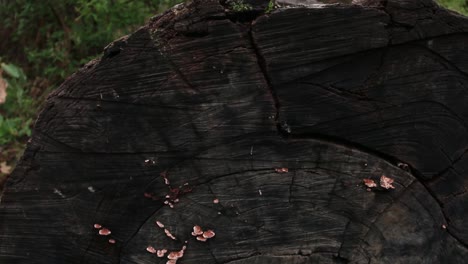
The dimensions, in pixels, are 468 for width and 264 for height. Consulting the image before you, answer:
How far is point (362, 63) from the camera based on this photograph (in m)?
2.23

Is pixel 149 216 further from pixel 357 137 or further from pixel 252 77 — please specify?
pixel 357 137

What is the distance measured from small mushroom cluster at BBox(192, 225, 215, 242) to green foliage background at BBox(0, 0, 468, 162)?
2.88m

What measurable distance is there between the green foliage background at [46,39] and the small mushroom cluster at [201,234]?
288cm

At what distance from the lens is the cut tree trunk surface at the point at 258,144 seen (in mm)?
2170

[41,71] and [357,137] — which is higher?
[357,137]

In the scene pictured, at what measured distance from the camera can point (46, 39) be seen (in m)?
6.09

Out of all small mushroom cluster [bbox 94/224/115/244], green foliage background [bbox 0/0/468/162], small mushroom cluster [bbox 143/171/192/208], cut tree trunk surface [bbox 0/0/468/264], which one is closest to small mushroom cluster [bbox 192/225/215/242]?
cut tree trunk surface [bbox 0/0/468/264]

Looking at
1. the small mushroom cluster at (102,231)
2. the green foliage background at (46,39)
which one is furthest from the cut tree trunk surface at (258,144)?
the green foliage background at (46,39)

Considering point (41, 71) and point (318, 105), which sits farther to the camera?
point (41, 71)

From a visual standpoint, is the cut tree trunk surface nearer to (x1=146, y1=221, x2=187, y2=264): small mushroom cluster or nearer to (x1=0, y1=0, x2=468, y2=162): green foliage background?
(x1=146, y1=221, x2=187, y2=264): small mushroom cluster

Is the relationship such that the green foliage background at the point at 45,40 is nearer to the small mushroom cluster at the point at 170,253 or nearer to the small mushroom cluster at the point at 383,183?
the small mushroom cluster at the point at 170,253

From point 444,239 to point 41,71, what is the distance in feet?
15.7

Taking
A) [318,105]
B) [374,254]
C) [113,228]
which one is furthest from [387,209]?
[113,228]

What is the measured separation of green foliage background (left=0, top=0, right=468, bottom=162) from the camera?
16.3 ft
